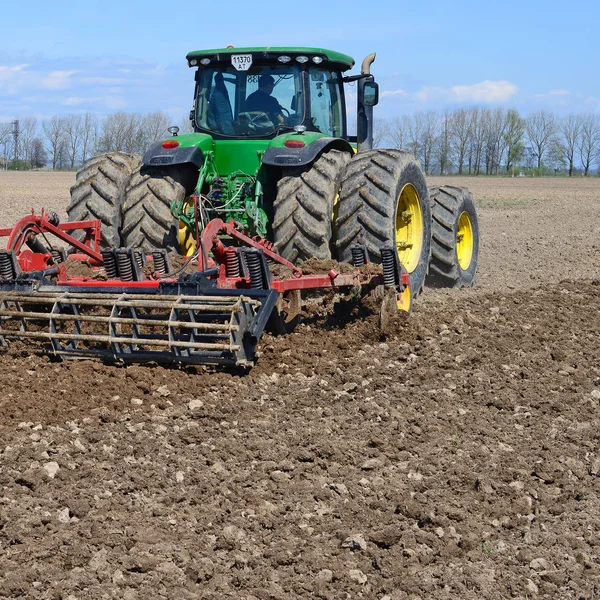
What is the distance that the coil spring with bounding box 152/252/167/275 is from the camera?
693 centimetres

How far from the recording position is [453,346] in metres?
6.45

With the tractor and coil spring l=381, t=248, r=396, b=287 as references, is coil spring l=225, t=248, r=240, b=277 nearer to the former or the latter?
the tractor

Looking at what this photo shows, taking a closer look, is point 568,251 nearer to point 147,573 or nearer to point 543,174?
point 147,573

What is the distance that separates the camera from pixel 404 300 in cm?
714

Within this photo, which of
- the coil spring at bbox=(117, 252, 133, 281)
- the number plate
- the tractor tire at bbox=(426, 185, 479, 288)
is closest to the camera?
the coil spring at bbox=(117, 252, 133, 281)

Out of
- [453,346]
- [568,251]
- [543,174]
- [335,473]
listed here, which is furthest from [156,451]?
[543,174]

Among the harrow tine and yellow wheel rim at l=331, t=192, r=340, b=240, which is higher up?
yellow wheel rim at l=331, t=192, r=340, b=240

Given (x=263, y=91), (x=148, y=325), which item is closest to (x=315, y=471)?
(x=148, y=325)

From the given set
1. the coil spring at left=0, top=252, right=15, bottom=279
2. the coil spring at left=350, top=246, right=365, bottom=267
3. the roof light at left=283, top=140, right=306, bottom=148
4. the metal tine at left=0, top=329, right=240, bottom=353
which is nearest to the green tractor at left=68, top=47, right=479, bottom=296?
the roof light at left=283, top=140, right=306, bottom=148

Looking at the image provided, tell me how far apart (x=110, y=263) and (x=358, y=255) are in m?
1.81

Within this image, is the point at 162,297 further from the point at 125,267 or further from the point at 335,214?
the point at 335,214

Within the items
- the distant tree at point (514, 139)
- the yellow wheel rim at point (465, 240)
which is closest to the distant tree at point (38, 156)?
the distant tree at point (514, 139)

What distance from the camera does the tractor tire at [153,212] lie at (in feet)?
24.0

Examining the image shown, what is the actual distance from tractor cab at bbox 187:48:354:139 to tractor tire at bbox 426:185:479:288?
1730 mm
